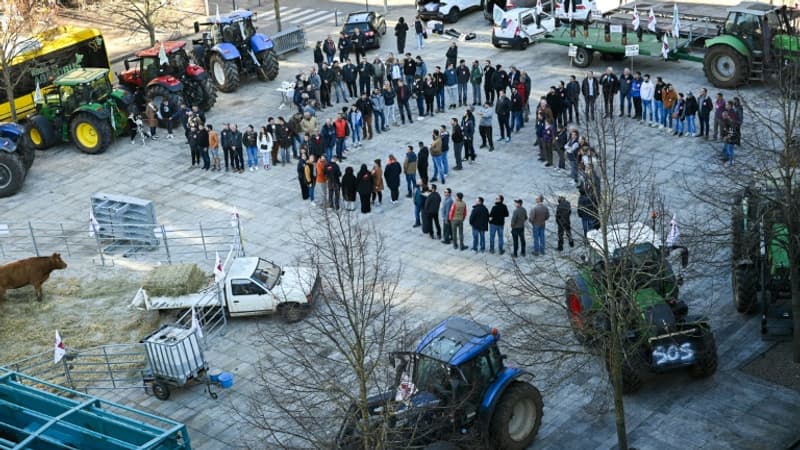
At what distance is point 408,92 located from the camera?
3266 centimetres

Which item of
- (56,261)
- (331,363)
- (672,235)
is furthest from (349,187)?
(672,235)

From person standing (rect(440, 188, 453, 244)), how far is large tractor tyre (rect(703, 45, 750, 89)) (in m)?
11.3

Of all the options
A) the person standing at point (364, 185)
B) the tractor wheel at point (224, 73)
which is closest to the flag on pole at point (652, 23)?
the person standing at point (364, 185)

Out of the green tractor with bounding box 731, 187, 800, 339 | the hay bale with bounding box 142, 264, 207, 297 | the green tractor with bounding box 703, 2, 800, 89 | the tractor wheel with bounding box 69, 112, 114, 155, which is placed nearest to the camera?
the green tractor with bounding box 731, 187, 800, 339

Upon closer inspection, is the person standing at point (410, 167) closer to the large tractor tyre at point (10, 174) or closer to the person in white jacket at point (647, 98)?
the person in white jacket at point (647, 98)

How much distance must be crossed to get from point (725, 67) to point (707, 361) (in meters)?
15.5

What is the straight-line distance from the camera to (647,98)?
31.0 m

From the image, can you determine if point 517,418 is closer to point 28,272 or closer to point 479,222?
point 479,222

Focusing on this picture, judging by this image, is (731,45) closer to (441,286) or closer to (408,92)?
(408,92)

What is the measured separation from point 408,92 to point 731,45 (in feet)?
30.1

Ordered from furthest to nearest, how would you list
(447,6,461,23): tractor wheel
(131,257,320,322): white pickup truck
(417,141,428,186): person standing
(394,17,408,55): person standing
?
(447,6,461,23): tractor wheel
(394,17,408,55): person standing
(417,141,428,186): person standing
(131,257,320,322): white pickup truck

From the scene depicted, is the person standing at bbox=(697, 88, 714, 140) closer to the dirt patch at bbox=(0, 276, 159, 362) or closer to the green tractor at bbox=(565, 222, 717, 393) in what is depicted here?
the green tractor at bbox=(565, 222, 717, 393)

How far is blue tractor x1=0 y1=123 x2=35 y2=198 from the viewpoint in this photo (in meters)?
30.1

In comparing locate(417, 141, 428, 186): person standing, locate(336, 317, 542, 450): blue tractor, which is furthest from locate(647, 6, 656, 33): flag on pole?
locate(336, 317, 542, 450): blue tractor
